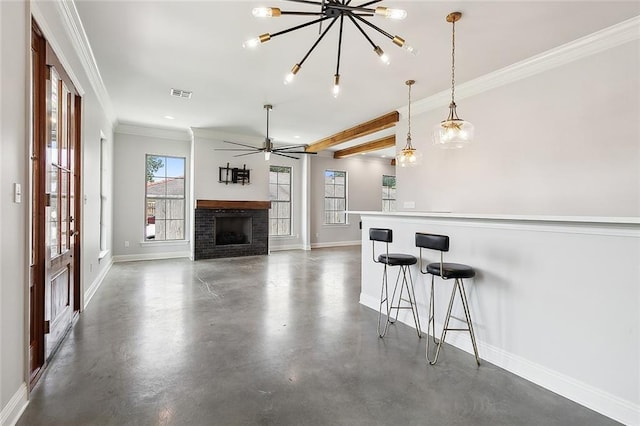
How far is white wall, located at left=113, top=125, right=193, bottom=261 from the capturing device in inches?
267

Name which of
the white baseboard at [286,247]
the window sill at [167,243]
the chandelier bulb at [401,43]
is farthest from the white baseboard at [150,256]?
the chandelier bulb at [401,43]

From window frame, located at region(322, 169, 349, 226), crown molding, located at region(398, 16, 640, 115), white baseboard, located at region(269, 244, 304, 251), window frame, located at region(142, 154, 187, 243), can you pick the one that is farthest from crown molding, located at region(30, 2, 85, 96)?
window frame, located at region(322, 169, 349, 226)

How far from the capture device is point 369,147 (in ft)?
27.5

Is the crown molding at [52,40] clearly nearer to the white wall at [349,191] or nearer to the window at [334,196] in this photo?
the white wall at [349,191]

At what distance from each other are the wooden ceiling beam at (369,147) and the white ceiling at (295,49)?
2112 mm

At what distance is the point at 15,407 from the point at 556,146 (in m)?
5.17

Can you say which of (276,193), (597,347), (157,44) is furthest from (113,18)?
(276,193)

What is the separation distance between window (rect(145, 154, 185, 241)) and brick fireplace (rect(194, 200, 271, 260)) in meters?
0.75

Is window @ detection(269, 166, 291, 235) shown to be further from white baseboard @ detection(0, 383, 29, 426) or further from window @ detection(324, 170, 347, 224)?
white baseboard @ detection(0, 383, 29, 426)

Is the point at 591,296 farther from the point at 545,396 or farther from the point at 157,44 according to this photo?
the point at 157,44

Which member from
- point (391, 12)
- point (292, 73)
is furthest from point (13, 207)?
point (391, 12)

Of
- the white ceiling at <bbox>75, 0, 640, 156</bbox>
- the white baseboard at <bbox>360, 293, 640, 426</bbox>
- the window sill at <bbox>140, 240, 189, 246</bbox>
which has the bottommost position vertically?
the white baseboard at <bbox>360, 293, 640, 426</bbox>

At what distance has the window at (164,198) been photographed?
718cm

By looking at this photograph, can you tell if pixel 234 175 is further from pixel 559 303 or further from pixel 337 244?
pixel 559 303
